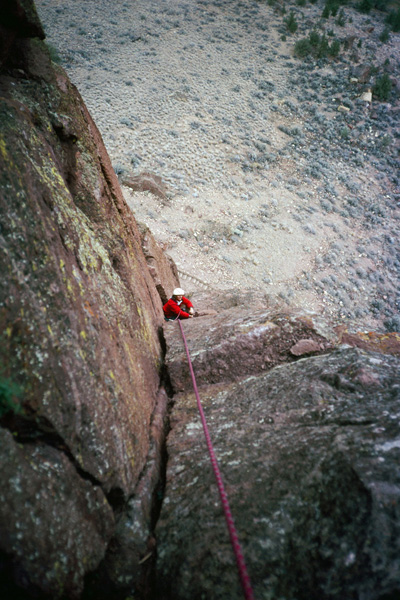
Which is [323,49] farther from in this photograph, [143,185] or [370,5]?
[143,185]

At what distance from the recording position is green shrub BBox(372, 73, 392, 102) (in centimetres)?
2488

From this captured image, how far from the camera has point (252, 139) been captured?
21.6m

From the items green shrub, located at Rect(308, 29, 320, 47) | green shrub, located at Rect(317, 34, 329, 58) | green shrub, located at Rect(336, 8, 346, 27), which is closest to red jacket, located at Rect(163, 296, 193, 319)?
green shrub, located at Rect(317, 34, 329, 58)

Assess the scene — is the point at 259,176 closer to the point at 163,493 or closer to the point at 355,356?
the point at 355,356

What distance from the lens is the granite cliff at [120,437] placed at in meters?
2.13

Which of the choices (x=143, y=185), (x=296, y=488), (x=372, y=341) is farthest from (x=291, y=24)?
(x=296, y=488)

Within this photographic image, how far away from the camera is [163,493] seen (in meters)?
3.36

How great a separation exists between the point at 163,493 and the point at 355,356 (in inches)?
122

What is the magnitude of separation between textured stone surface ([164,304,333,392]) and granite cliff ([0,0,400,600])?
43 cm

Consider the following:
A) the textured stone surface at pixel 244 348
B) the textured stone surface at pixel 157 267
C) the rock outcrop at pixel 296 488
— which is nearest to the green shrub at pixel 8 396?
the rock outcrop at pixel 296 488

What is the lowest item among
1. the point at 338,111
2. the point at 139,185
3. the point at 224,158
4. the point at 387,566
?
the point at 139,185

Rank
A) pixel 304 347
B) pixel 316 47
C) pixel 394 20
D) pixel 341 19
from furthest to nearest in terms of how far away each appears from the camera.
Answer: pixel 394 20
pixel 341 19
pixel 316 47
pixel 304 347

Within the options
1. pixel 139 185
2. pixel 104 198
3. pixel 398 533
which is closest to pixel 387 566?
pixel 398 533

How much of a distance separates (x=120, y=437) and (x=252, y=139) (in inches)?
910
